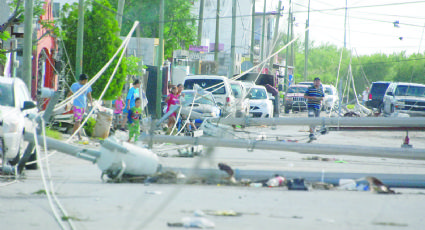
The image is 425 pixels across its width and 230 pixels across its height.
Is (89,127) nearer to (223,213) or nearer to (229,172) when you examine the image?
(229,172)

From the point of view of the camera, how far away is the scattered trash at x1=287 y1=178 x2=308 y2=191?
8.80 m

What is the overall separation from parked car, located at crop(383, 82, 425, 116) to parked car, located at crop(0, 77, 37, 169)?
22456 millimetres

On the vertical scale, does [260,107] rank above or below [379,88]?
below

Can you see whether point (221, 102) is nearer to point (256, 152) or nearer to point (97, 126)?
point (97, 126)

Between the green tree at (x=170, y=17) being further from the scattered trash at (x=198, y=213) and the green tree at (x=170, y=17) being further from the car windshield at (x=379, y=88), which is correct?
the scattered trash at (x=198, y=213)

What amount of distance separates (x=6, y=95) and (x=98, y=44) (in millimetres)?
13796

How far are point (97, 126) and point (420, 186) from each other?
38.6 feet

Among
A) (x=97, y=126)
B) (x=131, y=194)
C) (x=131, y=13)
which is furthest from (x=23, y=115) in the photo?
(x=131, y=13)

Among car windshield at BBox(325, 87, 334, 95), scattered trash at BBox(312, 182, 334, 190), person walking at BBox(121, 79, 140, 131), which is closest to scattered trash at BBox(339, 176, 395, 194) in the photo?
scattered trash at BBox(312, 182, 334, 190)

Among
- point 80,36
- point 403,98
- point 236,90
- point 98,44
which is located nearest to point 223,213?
point 80,36

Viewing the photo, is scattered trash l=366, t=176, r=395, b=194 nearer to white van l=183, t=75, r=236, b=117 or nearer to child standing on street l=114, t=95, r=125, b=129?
child standing on street l=114, t=95, r=125, b=129

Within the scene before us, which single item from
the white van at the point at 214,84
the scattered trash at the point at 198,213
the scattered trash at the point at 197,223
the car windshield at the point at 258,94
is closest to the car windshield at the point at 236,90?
the car windshield at the point at 258,94

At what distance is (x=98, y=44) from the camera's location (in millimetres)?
25094

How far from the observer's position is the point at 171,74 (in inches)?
1697
